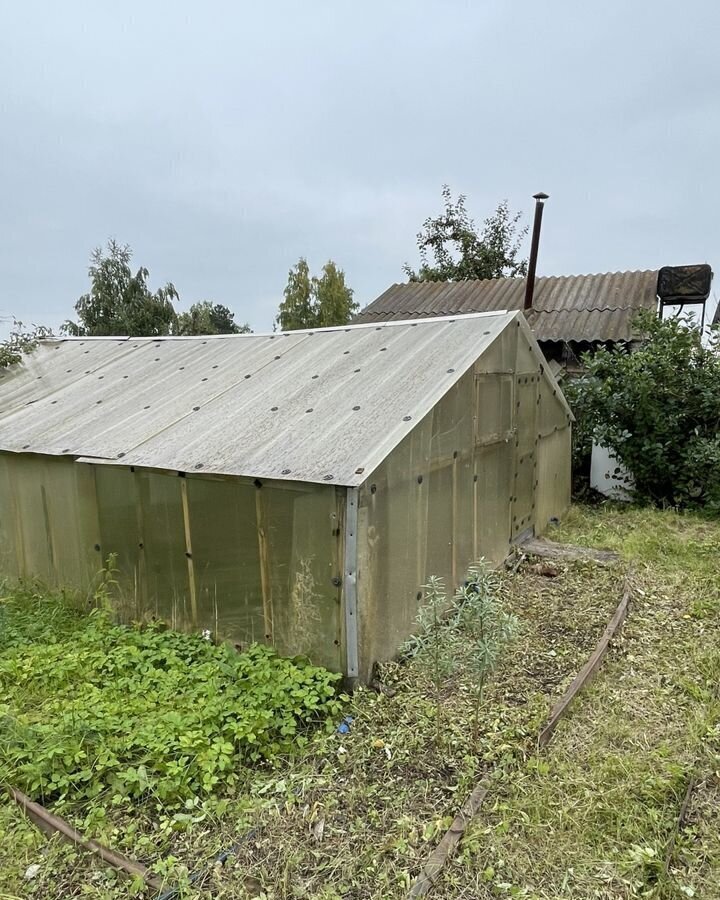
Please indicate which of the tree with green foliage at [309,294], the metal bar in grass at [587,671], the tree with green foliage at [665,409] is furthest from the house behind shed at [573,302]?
the tree with green foliage at [309,294]

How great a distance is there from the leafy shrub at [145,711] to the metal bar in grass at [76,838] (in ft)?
0.23

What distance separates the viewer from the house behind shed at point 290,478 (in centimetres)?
324

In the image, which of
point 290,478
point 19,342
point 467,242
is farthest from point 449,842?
point 467,242

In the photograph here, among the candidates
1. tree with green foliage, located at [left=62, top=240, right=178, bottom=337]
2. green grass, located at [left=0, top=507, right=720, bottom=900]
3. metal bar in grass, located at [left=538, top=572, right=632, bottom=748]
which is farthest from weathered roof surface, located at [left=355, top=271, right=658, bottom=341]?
tree with green foliage, located at [left=62, top=240, right=178, bottom=337]

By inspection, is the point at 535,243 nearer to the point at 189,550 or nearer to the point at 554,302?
the point at 554,302

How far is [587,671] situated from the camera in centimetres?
339

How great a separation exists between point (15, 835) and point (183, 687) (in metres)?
0.99

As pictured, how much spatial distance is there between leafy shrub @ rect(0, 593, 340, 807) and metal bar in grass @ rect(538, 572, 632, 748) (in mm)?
1151

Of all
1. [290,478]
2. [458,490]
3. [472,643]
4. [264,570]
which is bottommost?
[472,643]

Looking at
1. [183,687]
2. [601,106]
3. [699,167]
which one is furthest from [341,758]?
[699,167]

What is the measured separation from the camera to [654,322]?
749 centimetres

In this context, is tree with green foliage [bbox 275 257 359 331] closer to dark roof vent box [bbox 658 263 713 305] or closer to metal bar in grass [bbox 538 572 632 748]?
dark roof vent box [bbox 658 263 713 305]

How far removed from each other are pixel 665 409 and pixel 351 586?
20.1ft

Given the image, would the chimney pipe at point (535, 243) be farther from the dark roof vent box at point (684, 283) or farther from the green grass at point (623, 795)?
the green grass at point (623, 795)
